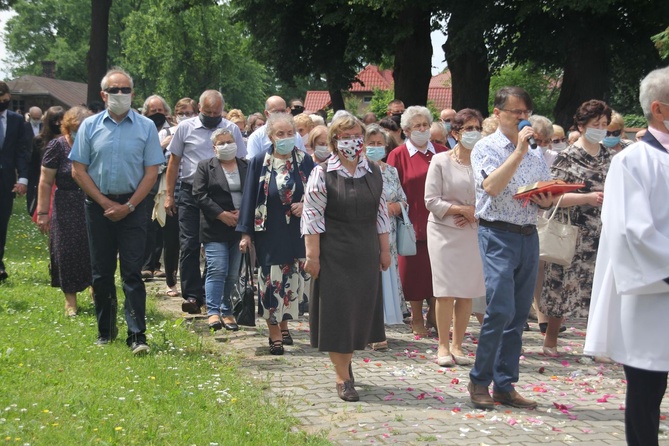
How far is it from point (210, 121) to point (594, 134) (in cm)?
408

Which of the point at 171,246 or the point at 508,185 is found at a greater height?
the point at 508,185

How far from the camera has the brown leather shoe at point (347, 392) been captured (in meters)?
7.23

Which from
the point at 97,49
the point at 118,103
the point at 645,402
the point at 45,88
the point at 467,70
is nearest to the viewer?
the point at 645,402

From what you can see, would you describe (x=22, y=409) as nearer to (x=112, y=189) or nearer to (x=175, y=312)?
(x=112, y=189)

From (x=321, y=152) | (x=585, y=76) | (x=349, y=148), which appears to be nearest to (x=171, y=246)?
(x=321, y=152)

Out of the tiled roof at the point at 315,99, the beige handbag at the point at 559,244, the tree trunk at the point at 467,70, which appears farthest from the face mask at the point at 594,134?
the tiled roof at the point at 315,99

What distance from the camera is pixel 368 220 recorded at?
7.42 metres

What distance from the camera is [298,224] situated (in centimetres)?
904

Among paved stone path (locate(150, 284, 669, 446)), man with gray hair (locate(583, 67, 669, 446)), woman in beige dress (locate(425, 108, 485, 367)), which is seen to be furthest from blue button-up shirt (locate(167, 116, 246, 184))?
man with gray hair (locate(583, 67, 669, 446))

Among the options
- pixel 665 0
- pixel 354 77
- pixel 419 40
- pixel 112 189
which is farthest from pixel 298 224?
pixel 354 77

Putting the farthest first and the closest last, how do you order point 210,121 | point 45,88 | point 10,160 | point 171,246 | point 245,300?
point 45,88 → point 10,160 → point 171,246 → point 210,121 → point 245,300

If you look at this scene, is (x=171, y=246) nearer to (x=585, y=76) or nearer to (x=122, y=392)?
(x=122, y=392)

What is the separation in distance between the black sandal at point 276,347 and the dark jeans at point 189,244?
1.95m

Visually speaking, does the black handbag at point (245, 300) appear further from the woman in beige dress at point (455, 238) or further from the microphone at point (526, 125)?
the microphone at point (526, 125)
